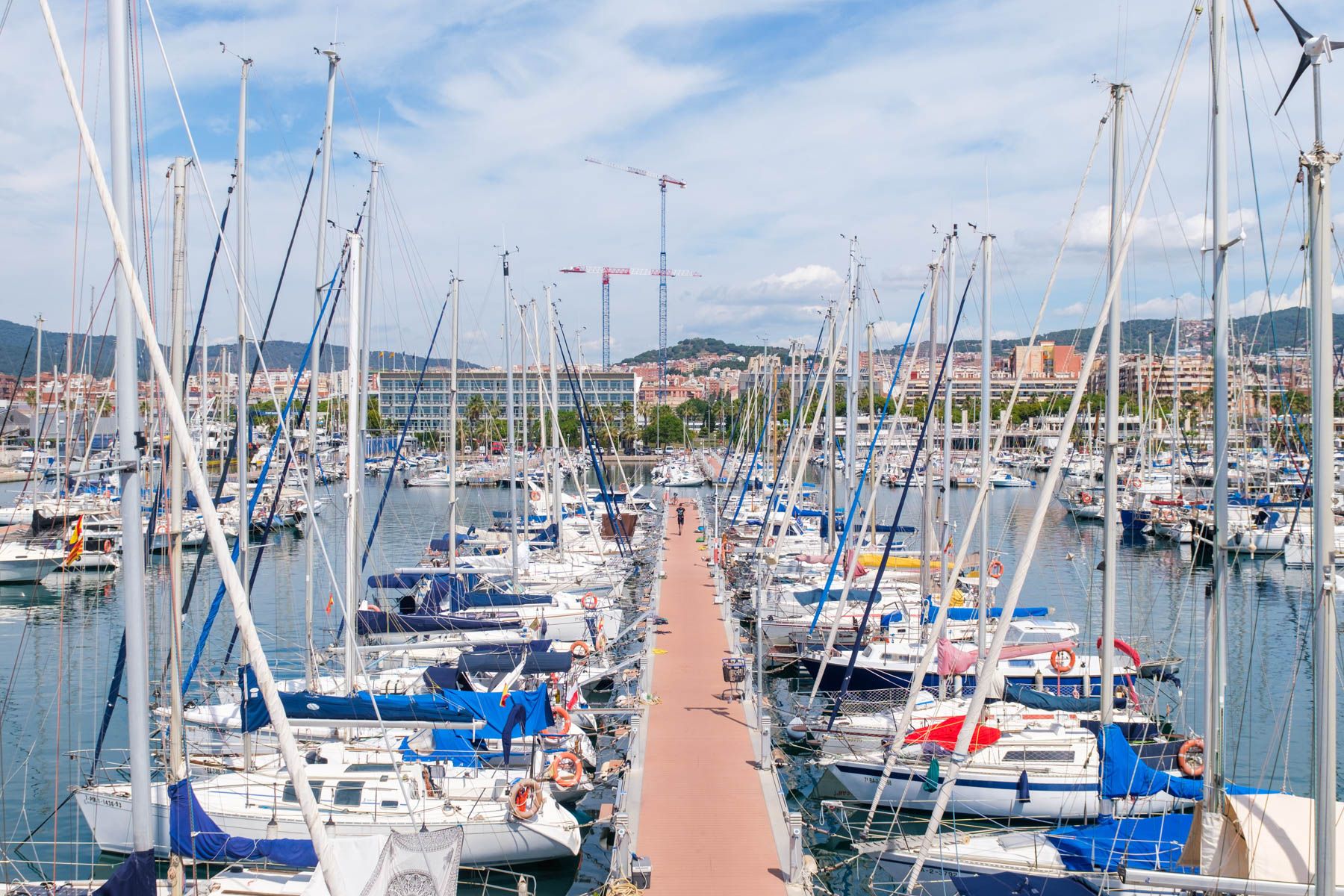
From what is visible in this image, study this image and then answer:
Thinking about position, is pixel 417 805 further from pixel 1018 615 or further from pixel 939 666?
pixel 1018 615

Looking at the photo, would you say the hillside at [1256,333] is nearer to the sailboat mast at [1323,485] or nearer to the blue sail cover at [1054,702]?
the sailboat mast at [1323,485]

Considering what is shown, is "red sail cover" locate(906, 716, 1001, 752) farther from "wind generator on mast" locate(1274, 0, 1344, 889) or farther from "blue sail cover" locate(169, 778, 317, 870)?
"blue sail cover" locate(169, 778, 317, 870)

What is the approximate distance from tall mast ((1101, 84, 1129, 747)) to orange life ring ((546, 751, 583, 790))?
30.9ft

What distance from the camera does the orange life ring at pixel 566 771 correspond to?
19.9 m

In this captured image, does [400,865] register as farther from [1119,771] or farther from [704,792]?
[1119,771]

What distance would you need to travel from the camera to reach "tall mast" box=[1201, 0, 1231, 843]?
12.1 metres

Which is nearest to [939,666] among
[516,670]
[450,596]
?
[516,670]

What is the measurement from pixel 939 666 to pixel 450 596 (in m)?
15.5

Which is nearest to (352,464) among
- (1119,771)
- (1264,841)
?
(1119,771)

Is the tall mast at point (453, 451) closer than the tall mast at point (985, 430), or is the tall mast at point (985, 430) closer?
the tall mast at point (985, 430)

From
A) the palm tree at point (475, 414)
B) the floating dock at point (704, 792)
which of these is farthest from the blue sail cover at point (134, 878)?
the palm tree at point (475, 414)

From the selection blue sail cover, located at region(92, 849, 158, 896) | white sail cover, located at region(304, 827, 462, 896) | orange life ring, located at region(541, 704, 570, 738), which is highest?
blue sail cover, located at region(92, 849, 158, 896)

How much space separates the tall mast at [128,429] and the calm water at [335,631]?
5708 millimetres

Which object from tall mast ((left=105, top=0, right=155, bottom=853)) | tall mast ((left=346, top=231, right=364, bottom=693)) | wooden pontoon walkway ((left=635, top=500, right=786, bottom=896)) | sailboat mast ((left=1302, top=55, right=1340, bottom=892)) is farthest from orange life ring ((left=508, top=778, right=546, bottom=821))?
sailboat mast ((left=1302, top=55, right=1340, bottom=892))
